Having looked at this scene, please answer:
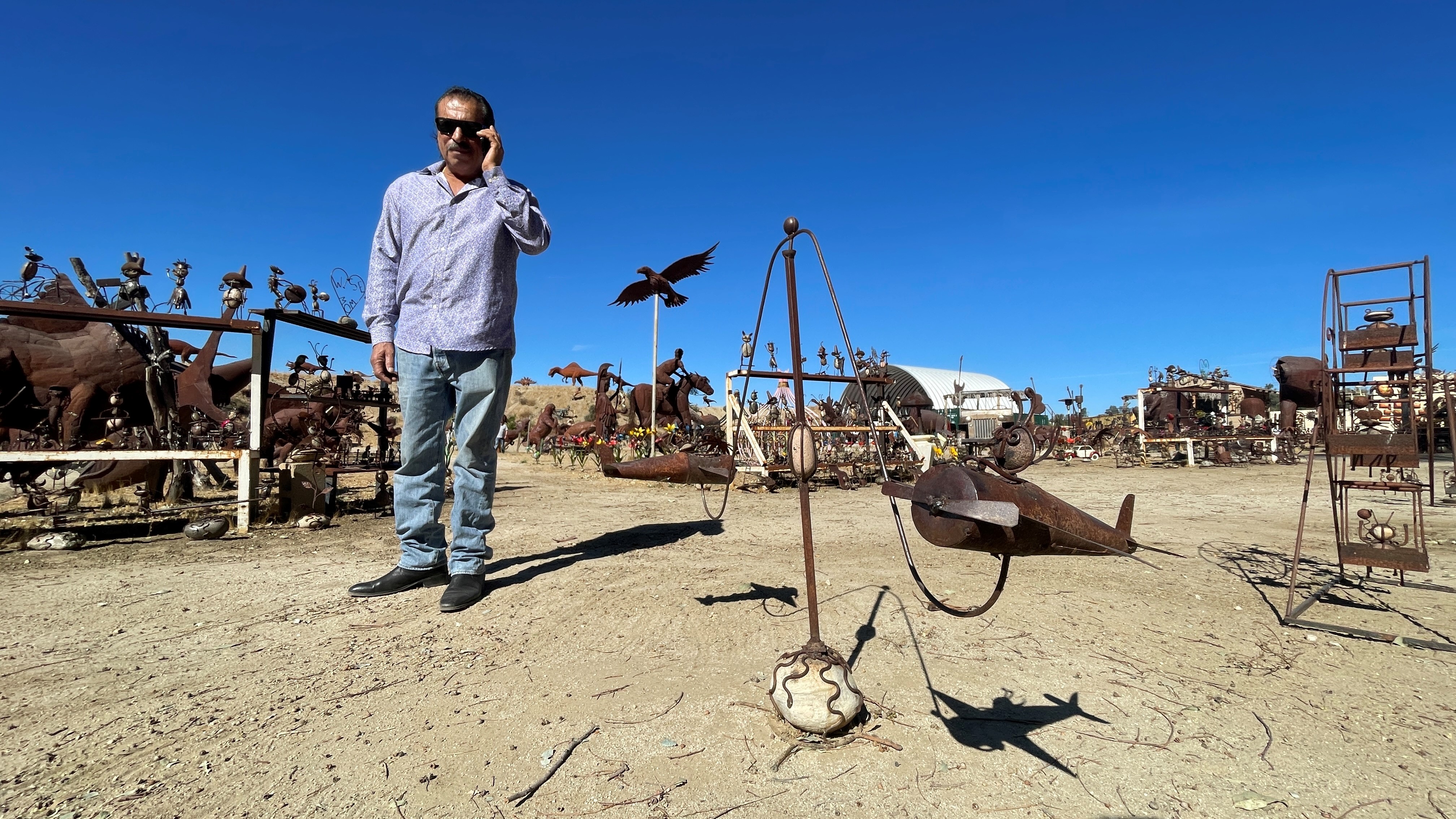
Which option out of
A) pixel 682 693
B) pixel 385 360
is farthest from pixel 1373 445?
pixel 385 360

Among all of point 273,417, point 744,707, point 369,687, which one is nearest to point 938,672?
point 744,707

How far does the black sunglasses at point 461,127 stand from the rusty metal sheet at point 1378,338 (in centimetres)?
594

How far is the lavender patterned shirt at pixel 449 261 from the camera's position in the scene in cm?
356

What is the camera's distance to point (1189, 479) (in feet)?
41.8

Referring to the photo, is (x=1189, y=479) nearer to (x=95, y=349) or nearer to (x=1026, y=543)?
(x=1026, y=543)

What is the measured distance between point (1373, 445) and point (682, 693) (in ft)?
15.0

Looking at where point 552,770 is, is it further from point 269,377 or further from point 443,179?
point 269,377

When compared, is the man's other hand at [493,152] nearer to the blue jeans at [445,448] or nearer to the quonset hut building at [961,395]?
the blue jeans at [445,448]

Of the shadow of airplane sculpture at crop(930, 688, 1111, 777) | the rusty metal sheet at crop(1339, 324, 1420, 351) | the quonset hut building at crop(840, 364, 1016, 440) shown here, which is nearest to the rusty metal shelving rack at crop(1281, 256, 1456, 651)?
the rusty metal sheet at crop(1339, 324, 1420, 351)

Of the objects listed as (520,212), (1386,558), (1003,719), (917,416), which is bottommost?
(1003,719)

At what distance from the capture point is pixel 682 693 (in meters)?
2.55

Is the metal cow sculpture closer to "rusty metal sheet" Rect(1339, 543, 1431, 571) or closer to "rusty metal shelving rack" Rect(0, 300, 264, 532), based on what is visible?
"rusty metal sheet" Rect(1339, 543, 1431, 571)

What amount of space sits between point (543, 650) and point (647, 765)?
1107mm

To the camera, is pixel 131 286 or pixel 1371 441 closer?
pixel 1371 441
